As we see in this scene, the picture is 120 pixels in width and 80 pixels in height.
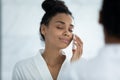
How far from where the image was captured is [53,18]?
1271 millimetres

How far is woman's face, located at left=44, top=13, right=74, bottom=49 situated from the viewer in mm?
1255

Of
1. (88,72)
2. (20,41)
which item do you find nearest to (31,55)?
(20,41)

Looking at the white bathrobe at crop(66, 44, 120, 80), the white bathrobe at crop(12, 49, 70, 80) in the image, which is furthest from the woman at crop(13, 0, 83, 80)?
the white bathrobe at crop(66, 44, 120, 80)

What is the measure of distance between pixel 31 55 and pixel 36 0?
0.27 meters

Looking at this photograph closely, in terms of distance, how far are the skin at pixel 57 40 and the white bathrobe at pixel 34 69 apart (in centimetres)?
2

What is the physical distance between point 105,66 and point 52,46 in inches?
24.0

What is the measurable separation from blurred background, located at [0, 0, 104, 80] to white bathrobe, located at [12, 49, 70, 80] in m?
0.11

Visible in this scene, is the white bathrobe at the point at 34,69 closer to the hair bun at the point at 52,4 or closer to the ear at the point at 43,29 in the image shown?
the ear at the point at 43,29

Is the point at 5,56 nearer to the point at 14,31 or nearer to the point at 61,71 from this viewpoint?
the point at 14,31

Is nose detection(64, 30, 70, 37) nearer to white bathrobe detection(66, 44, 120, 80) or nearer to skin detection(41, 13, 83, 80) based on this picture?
skin detection(41, 13, 83, 80)

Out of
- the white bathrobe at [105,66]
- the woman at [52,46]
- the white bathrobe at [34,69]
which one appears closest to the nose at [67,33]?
the woman at [52,46]

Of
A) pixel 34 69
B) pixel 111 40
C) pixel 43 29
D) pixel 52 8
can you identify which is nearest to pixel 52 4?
pixel 52 8

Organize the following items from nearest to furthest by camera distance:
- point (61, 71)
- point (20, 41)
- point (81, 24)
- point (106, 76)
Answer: point (106, 76) < point (61, 71) < point (81, 24) < point (20, 41)

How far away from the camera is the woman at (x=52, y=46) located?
1262mm
